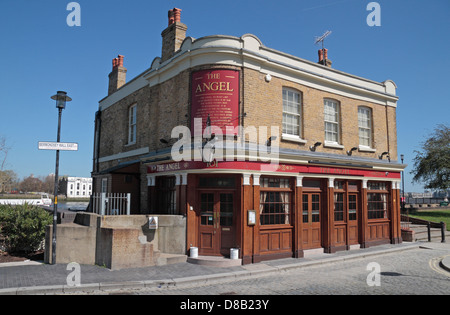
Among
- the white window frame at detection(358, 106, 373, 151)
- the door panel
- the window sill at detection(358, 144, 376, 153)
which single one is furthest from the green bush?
the white window frame at detection(358, 106, 373, 151)

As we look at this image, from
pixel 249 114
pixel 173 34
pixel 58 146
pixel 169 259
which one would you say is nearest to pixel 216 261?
pixel 169 259

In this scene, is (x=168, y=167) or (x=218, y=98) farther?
(x=168, y=167)

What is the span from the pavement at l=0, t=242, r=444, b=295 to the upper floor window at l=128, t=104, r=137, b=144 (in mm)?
7740

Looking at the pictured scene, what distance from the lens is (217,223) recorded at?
1104 centimetres

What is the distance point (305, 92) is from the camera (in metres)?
13.4

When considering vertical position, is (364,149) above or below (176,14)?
below

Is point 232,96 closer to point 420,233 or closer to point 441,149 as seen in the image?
point 420,233

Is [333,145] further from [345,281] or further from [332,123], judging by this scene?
[345,281]

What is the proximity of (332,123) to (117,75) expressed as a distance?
12668 millimetres

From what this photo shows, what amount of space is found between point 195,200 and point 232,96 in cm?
396

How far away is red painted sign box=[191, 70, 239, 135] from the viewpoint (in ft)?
36.3

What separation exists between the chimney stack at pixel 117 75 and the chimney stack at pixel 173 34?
18.4 feet

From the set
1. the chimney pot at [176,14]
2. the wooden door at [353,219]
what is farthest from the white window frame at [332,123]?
the chimney pot at [176,14]
